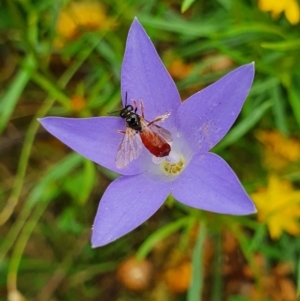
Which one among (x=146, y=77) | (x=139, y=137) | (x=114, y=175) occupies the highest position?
(x=146, y=77)

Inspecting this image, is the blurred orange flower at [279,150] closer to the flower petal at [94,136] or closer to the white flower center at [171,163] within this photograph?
the white flower center at [171,163]

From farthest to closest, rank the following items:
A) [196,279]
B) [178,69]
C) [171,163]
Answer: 1. [178,69]
2. [196,279]
3. [171,163]

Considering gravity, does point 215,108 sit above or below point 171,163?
above

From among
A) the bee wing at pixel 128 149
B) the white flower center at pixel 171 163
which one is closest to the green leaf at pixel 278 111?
the white flower center at pixel 171 163

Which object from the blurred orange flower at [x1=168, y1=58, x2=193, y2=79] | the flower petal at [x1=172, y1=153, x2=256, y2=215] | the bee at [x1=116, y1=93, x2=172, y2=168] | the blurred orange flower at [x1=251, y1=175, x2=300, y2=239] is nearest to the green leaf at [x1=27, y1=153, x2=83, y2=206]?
the blurred orange flower at [x1=168, y1=58, x2=193, y2=79]

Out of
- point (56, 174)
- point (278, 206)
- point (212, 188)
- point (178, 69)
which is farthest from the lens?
point (178, 69)

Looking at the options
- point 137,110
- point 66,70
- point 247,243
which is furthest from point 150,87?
point 66,70

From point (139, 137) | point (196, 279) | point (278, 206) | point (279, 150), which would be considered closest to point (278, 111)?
point (279, 150)

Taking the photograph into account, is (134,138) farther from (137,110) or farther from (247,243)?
(247,243)

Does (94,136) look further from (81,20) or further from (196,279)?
(81,20)
